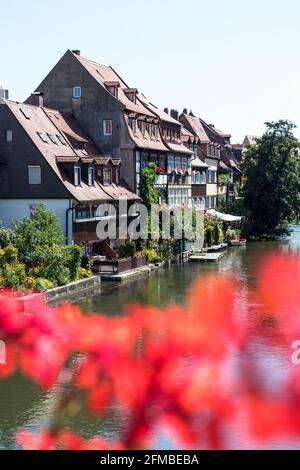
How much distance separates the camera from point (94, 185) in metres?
46.8

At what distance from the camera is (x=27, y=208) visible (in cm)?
4288

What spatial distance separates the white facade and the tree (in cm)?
4184

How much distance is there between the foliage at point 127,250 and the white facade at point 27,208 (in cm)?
546

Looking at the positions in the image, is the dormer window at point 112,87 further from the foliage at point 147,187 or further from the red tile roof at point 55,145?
the foliage at point 147,187

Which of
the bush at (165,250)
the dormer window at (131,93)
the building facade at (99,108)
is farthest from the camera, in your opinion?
the dormer window at (131,93)

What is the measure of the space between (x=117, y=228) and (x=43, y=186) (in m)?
8.57

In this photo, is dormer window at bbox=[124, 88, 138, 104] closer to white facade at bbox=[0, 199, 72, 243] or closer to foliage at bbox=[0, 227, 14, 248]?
white facade at bbox=[0, 199, 72, 243]

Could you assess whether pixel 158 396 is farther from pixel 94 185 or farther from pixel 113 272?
pixel 94 185

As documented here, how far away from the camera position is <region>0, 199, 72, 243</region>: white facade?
42.0 meters

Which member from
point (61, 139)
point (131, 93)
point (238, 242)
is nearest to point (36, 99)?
point (61, 139)

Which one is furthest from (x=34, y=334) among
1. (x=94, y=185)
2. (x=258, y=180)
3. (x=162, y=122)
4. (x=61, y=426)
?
(x=258, y=180)

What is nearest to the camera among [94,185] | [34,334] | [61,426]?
[34,334]

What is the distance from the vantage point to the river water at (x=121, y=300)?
16172mm

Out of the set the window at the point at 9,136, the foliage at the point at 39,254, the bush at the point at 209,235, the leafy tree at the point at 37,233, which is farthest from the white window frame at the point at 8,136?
the bush at the point at 209,235
